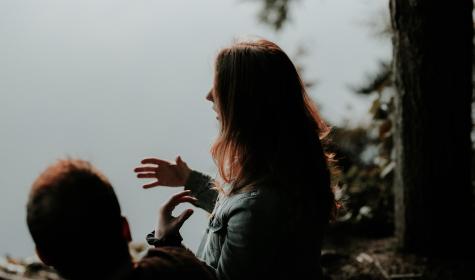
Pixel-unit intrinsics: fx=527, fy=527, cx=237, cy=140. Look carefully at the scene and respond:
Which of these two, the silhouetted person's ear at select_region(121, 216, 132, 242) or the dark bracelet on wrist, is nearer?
the silhouetted person's ear at select_region(121, 216, 132, 242)

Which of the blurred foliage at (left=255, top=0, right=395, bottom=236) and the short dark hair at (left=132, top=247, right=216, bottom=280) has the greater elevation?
the short dark hair at (left=132, top=247, right=216, bottom=280)

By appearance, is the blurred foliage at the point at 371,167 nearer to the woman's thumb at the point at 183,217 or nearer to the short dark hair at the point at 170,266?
the woman's thumb at the point at 183,217

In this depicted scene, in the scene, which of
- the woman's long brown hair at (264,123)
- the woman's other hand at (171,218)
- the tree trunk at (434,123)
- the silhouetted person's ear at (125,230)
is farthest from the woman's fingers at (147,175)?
the tree trunk at (434,123)

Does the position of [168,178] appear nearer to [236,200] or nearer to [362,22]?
[236,200]

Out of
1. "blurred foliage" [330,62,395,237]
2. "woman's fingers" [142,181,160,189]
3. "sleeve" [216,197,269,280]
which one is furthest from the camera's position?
"blurred foliage" [330,62,395,237]

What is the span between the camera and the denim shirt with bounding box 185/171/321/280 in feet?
4.54

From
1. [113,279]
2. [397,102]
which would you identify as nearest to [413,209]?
[397,102]

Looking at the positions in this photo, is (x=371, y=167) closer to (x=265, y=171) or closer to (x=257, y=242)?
(x=265, y=171)

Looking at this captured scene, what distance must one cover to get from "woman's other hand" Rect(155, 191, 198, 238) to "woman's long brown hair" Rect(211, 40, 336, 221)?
0.16 meters

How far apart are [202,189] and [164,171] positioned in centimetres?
16

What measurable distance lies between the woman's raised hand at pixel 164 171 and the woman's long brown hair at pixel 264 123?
434 millimetres

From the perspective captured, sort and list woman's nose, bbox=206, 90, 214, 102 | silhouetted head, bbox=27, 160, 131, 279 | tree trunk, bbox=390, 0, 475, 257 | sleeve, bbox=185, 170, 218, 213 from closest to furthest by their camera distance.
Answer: silhouetted head, bbox=27, 160, 131, 279, woman's nose, bbox=206, 90, 214, 102, sleeve, bbox=185, 170, 218, 213, tree trunk, bbox=390, 0, 475, 257

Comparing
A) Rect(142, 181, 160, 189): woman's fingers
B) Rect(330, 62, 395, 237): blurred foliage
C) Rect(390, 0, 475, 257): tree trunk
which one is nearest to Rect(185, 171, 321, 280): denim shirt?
Rect(142, 181, 160, 189): woman's fingers

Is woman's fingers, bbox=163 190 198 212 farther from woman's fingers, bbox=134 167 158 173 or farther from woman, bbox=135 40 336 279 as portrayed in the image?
woman's fingers, bbox=134 167 158 173
